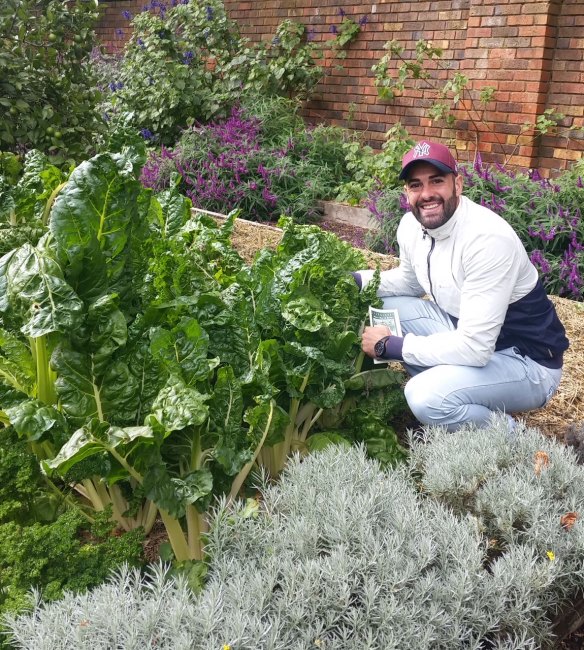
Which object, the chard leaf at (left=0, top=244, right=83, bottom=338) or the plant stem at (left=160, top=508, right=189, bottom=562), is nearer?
the chard leaf at (left=0, top=244, right=83, bottom=338)

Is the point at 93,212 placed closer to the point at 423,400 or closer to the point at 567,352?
the point at 423,400

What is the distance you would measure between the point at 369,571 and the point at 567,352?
305cm

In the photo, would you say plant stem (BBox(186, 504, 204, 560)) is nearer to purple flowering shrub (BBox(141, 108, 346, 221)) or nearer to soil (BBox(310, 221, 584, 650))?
soil (BBox(310, 221, 584, 650))

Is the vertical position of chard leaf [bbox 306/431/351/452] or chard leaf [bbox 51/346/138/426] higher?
chard leaf [bbox 51/346/138/426]

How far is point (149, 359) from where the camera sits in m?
2.44

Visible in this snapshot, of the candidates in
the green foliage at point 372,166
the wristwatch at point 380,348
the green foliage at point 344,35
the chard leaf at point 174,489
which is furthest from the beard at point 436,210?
the green foliage at point 344,35

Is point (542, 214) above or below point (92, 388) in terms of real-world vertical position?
above

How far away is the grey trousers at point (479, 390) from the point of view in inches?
124

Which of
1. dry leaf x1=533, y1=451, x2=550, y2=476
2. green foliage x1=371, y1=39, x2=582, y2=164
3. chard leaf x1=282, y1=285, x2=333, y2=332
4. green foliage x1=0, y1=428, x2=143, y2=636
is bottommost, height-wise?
green foliage x1=0, y1=428, x2=143, y2=636

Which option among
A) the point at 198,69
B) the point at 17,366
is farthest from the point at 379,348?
the point at 198,69

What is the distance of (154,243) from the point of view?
3033mm

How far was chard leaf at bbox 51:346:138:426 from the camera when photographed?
91.5 inches

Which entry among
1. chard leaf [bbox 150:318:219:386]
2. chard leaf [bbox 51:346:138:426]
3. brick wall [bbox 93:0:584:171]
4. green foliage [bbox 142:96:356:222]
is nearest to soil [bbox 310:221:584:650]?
green foliage [bbox 142:96:356:222]

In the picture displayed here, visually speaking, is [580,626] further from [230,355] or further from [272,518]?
[230,355]
